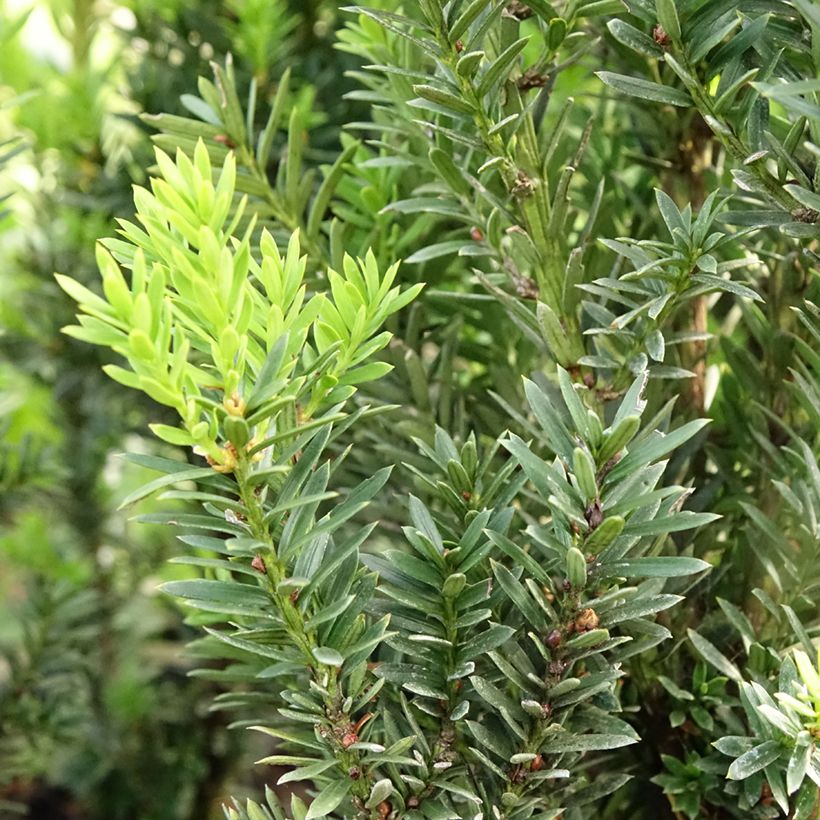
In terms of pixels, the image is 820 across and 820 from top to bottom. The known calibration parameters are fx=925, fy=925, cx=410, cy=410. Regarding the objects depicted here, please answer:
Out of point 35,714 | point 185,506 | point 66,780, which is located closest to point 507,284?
point 185,506

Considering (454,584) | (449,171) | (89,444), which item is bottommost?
(89,444)

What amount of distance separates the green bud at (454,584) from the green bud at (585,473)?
0.17 ft

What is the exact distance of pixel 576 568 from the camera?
0.97 feet

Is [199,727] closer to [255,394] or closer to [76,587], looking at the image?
[76,587]

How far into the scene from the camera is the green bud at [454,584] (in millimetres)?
312

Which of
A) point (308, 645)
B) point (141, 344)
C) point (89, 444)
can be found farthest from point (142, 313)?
point (89, 444)

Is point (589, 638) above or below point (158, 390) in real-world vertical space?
below

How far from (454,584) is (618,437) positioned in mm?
75

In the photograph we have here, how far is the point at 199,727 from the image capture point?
2.94 feet

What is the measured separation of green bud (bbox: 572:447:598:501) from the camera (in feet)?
0.93

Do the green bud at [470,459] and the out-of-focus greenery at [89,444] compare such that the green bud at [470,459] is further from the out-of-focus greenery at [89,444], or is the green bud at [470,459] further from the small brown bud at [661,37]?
the out-of-focus greenery at [89,444]

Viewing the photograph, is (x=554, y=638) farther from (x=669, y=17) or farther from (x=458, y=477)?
(x=669, y=17)

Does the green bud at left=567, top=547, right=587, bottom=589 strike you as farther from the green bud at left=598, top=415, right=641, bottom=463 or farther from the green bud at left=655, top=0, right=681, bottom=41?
the green bud at left=655, top=0, right=681, bottom=41

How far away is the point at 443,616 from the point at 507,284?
165 mm
